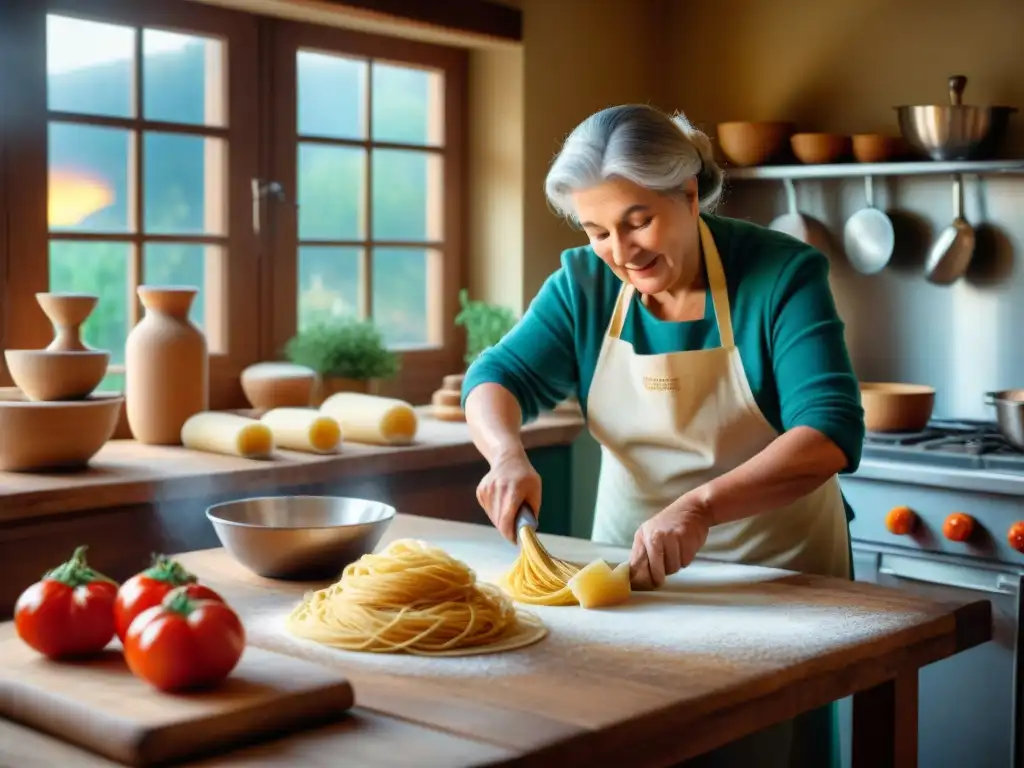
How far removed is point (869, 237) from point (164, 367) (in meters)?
2.12

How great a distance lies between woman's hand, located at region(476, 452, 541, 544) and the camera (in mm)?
2182

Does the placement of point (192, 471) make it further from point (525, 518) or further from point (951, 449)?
point (951, 449)

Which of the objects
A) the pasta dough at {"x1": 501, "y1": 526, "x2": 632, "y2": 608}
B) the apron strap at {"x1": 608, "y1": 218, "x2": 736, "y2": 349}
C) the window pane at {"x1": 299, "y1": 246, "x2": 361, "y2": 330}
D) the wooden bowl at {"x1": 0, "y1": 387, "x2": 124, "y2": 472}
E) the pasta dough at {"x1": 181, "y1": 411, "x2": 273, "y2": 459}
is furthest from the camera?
the window pane at {"x1": 299, "y1": 246, "x2": 361, "y2": 330}

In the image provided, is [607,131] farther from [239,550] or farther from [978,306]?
[978,306]

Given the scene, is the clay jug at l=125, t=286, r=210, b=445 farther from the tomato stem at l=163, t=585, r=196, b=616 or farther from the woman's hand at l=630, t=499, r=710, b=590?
the tomato stem at l=163, t=585, r=196, b=616

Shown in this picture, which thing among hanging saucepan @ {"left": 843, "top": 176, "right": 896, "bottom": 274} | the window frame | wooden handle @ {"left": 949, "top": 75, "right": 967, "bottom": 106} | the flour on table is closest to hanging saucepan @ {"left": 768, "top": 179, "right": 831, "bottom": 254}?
hanging saucepan @ {"left": 843, "top": 176, "right": 896, "bottom": 274}

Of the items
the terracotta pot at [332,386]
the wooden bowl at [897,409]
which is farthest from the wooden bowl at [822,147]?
the terracotta pot at [332,386]

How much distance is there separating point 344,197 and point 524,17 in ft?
2.55

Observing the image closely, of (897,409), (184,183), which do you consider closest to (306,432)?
(184,183)

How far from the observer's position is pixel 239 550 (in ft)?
6.76

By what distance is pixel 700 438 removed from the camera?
8.05ft

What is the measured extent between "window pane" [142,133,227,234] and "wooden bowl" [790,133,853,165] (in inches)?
66.2

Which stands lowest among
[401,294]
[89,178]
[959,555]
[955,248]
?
[959,555]

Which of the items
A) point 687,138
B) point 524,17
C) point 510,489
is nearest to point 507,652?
point 510,489
